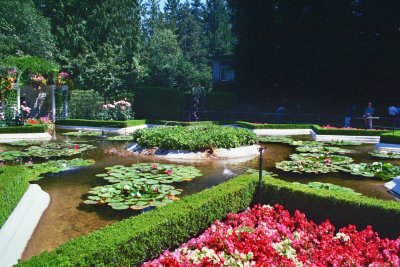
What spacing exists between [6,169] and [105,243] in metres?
4.76

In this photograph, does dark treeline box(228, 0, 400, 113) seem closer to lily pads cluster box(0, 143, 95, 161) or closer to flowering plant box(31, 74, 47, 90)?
flowering plant box(31, 74, 47, 90)

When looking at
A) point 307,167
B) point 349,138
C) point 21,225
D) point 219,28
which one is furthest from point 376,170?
point 219,28

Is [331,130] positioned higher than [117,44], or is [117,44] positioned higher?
[117,44]

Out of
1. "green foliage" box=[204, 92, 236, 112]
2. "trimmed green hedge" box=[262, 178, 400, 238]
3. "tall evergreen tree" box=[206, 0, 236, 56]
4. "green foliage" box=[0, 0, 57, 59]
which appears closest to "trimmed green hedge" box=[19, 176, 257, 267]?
"trimmed green hedge" box=[262, 178, 400, 238]

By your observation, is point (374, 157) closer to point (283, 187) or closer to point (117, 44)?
point (283, 187)

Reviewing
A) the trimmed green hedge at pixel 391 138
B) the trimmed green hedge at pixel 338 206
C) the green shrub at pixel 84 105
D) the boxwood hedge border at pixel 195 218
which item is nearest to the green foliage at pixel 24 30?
the green shrub at pixel 84 105

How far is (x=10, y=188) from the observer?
6.71m

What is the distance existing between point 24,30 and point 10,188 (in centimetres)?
3342

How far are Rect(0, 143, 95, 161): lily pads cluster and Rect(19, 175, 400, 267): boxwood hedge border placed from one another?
959cm

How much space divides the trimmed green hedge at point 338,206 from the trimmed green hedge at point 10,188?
525 centimetres

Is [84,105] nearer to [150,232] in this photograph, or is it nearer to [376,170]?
[376,170]

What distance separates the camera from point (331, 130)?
846 inches

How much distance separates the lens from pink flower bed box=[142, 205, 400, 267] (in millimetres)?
5117

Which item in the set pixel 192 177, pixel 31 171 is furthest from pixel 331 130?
pixel 31 171
